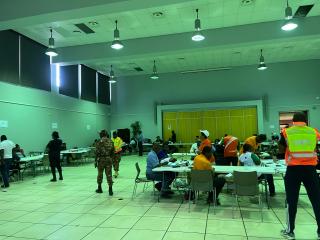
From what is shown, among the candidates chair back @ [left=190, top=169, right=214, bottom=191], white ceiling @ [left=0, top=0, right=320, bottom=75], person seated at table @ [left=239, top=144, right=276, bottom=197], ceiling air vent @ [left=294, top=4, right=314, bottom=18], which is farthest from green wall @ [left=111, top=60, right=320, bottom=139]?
chair back @ [left=190, top=169, right=214, bottom=191]

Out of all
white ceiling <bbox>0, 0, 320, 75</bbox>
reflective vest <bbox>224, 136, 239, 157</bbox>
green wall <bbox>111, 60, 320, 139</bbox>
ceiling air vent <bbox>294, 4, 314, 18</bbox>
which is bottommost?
reflective vest <bbox>224, 136, 239, 157</bbox>

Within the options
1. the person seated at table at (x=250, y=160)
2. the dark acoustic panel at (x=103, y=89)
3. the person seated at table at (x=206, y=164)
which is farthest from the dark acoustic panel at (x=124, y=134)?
the person seated at table at (x=206, y=164)

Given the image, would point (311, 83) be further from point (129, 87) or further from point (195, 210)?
point (195, 210)

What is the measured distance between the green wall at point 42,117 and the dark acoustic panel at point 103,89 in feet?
4.11

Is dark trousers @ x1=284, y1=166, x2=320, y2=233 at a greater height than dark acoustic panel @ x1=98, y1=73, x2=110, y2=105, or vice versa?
dark acoustic panel @ x1=98, y1=73, x2=110, y2=105

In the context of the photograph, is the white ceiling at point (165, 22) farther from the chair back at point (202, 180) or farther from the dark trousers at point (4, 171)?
the dark trousers at point (4, 171)

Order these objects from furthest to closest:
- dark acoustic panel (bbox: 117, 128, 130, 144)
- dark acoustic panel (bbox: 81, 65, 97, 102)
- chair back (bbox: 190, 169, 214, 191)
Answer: dark acoustic panel (bbox: 117, 128, 130, 144), dark acoustic panel (bbox: 81, 65, 97, 102), chair back (bbox: 190, 169, 214, 191)

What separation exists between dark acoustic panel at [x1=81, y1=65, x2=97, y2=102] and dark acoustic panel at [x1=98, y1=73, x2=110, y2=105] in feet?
2.04

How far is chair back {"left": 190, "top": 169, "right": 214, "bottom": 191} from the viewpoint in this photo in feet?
15.7

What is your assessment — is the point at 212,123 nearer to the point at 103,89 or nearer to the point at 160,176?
the point at 103,89

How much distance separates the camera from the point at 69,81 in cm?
1292

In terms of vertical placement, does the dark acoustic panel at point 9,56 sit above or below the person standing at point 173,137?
above

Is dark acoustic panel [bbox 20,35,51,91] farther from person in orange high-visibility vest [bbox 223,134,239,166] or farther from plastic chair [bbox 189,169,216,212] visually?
plastic chair [bbox 189,169,216,212]

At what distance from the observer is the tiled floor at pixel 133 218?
384 centimetres
